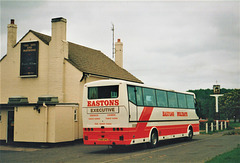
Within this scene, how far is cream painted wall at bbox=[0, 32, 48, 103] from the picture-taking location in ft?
88.7

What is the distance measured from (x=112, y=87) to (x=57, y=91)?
30.0 ft

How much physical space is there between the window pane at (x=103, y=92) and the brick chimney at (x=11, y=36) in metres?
12.4

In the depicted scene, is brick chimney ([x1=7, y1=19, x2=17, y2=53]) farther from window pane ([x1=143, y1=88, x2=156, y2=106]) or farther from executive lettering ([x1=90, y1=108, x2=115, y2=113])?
window pane ([x1=143, y1=88, x2=156, y2=106])

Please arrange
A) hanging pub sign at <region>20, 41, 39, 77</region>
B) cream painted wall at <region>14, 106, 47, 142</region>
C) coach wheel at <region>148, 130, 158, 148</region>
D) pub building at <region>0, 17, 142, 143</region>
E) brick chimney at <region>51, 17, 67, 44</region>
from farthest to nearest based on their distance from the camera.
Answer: hanging pub sign at <region>20, 41, 39, 77</region> < brick chimney at <region>51, 17, 67, 44</region> < pub building at <region>0, 17, 142, 143</region> < cream painted wall at <region>14, 106, 47, 142</region> < coach wheel at <region>148, 130, 158, 148</region>

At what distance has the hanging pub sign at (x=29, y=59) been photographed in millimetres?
27344

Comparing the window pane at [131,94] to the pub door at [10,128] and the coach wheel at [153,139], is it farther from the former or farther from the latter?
the pub door at [10,128]

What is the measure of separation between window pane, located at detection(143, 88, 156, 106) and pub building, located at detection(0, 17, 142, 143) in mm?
6115

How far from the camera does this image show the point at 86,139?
1856cm

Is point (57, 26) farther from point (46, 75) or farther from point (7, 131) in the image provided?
point (7, 131)

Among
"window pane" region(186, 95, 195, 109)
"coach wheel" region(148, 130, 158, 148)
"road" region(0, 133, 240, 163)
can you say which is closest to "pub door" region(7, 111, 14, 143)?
"road" region(0, 133, 240, 163)

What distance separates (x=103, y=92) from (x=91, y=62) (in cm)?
1253

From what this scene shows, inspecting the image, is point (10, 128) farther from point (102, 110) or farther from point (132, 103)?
point (132, 103)

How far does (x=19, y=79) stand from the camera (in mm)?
28109

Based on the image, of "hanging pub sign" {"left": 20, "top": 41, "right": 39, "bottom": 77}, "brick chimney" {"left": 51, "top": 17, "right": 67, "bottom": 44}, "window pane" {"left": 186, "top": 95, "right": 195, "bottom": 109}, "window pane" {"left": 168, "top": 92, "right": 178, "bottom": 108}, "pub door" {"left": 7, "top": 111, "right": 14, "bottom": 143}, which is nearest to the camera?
"window pane" {"left": 168, "top": 92, "right": 178, "bottom": 108}
